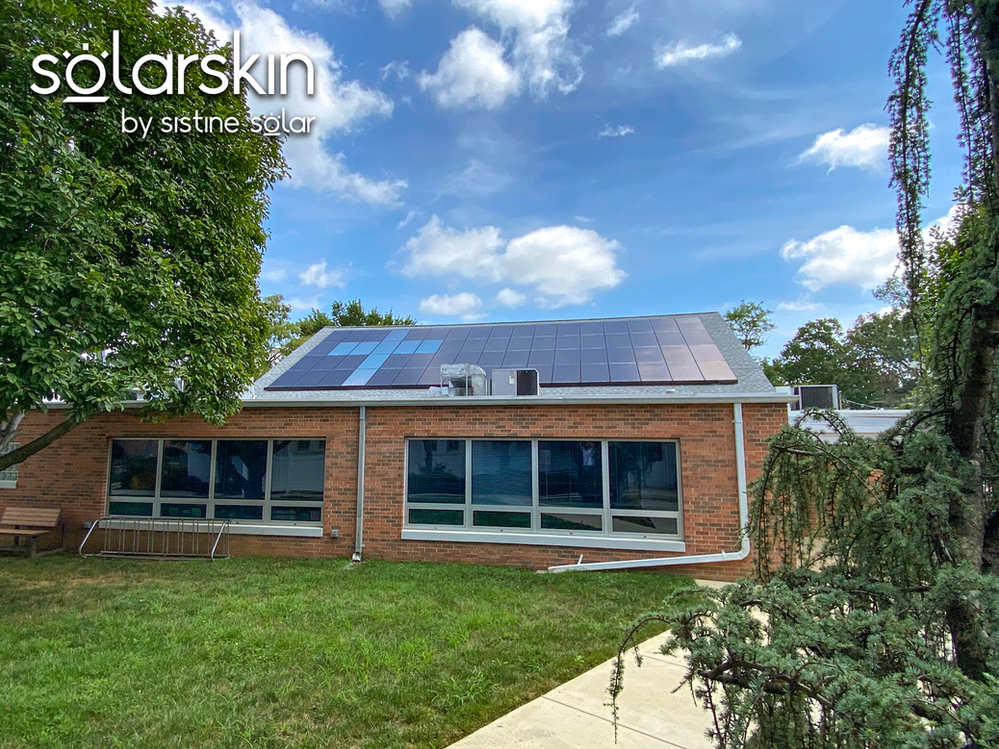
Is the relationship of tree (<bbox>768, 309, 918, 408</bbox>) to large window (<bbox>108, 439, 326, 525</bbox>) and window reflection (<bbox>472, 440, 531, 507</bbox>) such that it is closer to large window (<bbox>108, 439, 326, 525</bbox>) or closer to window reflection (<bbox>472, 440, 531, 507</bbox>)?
window reflection (<bbox>472, 440, 531, 507</bbox>)

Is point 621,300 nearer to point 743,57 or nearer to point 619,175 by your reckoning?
point 619,175

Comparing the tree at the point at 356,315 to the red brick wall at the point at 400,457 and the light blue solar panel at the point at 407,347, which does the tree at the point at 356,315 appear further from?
the red brick wall at the point at 400,457

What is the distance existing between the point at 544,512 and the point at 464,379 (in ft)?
9.02

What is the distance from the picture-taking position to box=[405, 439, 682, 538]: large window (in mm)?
8039

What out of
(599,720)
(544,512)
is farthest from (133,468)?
(599,720)

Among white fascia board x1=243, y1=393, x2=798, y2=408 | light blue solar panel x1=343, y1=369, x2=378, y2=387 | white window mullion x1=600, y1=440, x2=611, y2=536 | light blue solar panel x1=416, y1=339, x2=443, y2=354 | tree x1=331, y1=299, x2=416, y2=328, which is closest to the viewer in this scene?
white fascia board x1=243, y1=393, x2=798, y2=408

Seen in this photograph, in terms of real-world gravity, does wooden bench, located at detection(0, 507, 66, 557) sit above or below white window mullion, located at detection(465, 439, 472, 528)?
below

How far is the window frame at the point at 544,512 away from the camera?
7895 mm

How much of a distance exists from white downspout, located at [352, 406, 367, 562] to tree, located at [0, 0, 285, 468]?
202cm

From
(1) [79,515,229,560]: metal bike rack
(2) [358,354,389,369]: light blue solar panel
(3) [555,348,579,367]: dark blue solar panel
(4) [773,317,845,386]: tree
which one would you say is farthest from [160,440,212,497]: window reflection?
(4) [773,317,845,386]: tree

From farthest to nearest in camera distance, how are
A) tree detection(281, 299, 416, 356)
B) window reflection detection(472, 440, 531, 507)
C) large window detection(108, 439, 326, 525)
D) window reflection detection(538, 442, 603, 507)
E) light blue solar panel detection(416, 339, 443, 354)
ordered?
tree detection(281, 299, 416, 356) < light blue solar panel detection(416, 339, 443, 354) < large window detection(108, 439, 326, 525) < window reflection detection(472, 440, 531, 507) < window reflection detection(538, 442, 603, 507)

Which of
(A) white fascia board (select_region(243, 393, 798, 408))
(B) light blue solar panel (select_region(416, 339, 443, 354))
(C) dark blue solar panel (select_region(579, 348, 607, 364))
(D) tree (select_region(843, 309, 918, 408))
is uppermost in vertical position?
(D) tree (select_region(843, 309, 918, 408))

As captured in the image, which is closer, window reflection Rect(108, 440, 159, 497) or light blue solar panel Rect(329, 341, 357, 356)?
window reflection Rect(108, 440, 159, 497)

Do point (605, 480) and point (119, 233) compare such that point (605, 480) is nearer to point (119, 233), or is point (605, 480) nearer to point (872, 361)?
point (119, 233)
